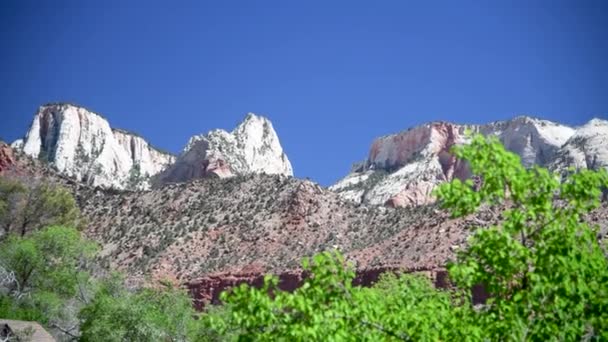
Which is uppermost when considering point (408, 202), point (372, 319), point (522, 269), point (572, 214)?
point (408, 202)

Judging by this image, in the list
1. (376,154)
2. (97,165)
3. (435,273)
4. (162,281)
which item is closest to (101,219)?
(162,281)

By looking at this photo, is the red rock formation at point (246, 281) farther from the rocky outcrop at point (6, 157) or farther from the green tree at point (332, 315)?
the green tree at point (332, 315)

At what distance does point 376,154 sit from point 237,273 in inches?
3452

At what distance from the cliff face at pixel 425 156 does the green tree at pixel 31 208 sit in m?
47.9

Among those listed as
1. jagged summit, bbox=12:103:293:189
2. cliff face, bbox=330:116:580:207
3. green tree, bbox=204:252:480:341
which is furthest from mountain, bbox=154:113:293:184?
green tree, bbox=204:252:480:341

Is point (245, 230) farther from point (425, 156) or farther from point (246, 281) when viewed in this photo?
point (425, 156)

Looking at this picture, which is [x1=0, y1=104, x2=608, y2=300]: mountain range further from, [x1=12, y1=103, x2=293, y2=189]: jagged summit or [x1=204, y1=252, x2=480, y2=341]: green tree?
[x1=204, y1=252, x2=480, y2=341]: green tree

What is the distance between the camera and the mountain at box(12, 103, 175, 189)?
4481 inches

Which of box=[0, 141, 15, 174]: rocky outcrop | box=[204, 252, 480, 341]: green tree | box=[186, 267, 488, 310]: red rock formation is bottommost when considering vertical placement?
box=[204, 252, 480, 341]: green tree

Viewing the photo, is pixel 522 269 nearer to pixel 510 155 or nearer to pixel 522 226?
pixel 522 226

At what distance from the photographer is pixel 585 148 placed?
99.0 metres

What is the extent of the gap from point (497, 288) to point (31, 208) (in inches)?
1758

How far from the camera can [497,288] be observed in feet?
31.9

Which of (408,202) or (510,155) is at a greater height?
(408,202)
